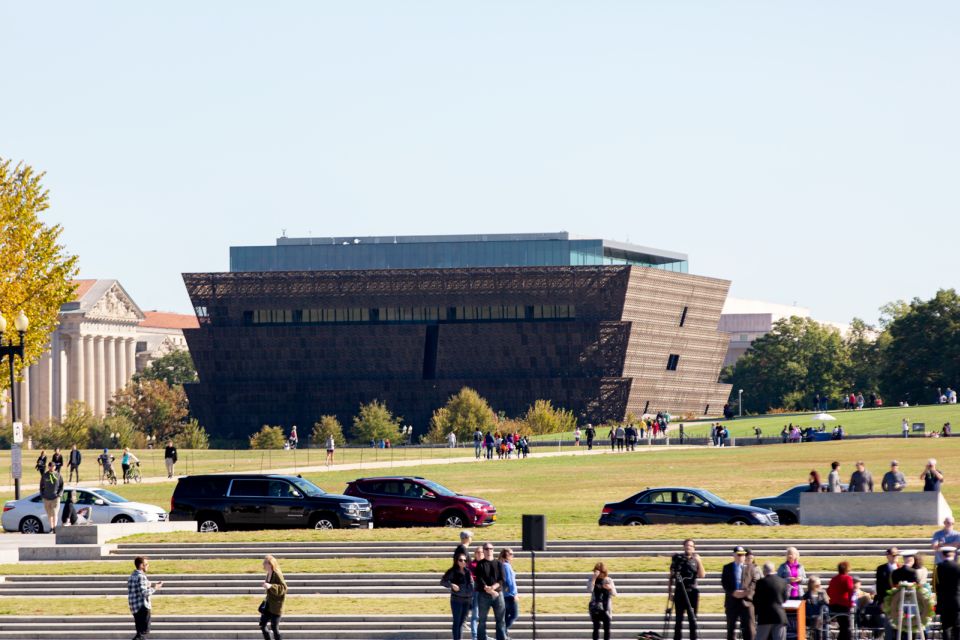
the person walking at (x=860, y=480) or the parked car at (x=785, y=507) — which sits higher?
the person walking at (x=860, y=480)

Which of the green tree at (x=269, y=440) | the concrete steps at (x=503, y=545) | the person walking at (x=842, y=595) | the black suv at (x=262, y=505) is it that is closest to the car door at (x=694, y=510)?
the concrete steps at (x=503, y=545)

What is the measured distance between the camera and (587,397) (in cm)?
15825

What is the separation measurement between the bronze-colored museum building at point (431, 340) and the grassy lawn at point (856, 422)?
22856mm

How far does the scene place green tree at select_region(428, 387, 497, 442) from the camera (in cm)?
13100

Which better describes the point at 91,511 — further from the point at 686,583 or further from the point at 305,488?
the point at 686,583

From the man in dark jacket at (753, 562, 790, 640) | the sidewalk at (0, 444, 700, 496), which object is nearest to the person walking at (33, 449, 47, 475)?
the sidewalk at (0, 444, 700, 496)

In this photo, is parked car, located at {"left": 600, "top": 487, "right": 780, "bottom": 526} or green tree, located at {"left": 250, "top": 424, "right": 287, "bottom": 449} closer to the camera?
parked car, located at {"left": 600, "top": 487, "right": 780, "bottom": 526}

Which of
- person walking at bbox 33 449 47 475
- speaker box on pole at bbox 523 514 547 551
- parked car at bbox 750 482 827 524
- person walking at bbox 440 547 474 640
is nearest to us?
person walking at bbox 440 547 474 640

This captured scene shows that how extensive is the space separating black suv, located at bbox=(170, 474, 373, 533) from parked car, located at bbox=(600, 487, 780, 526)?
20.3 feet

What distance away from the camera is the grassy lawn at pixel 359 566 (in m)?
35.0

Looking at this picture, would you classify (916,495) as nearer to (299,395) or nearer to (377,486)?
(377,486)

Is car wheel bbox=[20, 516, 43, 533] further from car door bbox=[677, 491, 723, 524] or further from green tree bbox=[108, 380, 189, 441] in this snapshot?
green tree bbox=[108, 380, 189, 441]

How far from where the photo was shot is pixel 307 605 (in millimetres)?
32438

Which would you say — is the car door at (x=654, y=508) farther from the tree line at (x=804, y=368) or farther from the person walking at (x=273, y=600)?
the tree line at (x=804, y=368)
